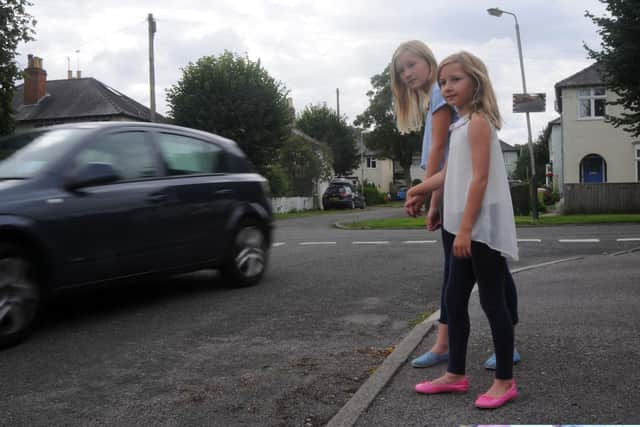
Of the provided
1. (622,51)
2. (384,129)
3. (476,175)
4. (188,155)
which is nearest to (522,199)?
(622,51)

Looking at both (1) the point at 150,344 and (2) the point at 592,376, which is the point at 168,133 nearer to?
(1) the point at 150,344

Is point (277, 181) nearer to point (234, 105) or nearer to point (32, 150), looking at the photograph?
point (234, 105)

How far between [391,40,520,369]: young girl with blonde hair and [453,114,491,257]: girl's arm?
51cm

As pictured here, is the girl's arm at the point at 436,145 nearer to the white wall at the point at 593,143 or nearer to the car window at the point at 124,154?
the car window at the point at 124,154

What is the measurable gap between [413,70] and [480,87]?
737mm

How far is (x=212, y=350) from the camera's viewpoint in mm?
4922

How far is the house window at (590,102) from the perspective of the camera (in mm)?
35406

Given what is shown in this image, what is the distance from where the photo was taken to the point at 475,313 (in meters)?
5.79

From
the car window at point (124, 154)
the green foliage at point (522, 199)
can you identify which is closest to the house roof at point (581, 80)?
the green foliage at point (522, 199)

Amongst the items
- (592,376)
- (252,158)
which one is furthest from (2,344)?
(252,158)

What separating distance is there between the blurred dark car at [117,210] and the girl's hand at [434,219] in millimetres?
2807

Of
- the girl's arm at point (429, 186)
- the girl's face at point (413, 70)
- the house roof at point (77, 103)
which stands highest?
the house roof at point (77, 103)

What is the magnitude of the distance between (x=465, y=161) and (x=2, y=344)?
11.3 feet

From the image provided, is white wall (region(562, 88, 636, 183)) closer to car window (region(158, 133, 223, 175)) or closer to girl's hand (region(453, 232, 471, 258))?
car window (region(158, 133, 223, 175))
